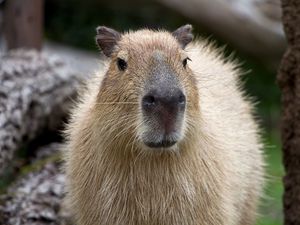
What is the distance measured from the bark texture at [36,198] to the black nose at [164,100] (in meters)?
2.10

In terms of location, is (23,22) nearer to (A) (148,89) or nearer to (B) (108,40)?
(B) (108,40)

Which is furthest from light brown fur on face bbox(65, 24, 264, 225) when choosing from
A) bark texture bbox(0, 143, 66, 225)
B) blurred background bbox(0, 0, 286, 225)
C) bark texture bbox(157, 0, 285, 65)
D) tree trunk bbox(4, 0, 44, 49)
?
bark texture bbox(157, 0, 285, 65)

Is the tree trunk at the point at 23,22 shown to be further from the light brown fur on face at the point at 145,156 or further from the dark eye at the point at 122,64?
the dark eye at the point at 122,64

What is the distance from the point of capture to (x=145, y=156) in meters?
4.66

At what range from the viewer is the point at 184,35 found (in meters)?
4.89

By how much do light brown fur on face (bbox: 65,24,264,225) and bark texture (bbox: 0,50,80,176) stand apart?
0.89m

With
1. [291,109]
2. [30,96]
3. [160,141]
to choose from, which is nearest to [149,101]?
[160,141]

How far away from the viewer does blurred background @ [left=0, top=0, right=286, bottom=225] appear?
8234mm

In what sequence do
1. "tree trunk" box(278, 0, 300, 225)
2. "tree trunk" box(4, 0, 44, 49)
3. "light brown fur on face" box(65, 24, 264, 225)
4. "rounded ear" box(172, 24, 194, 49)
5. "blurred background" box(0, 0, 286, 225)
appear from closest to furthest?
"light brown fur on face" box(65, 24, 264, 225) < "rounded ear" box(172, 24, 194, 49) < "tree trunk" box(278, 0, 300, 225) < "tree trunk" box(4, 0, 44, 49) < "blurred background" box(0, 0, 286, 225)

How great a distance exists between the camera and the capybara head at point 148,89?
4.25m

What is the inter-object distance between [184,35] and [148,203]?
1033 millimetres

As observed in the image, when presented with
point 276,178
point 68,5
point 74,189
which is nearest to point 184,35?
point 74,189

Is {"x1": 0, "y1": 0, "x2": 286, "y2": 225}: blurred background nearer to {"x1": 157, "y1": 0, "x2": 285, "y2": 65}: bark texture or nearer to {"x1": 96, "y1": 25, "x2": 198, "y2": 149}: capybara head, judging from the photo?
{"x1": 157, "y1": 0, "x2": 285, "y2": 65}: bark texture

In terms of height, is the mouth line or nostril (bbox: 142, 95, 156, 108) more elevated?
nostril (bbox: 142, 95, 156, 108)
